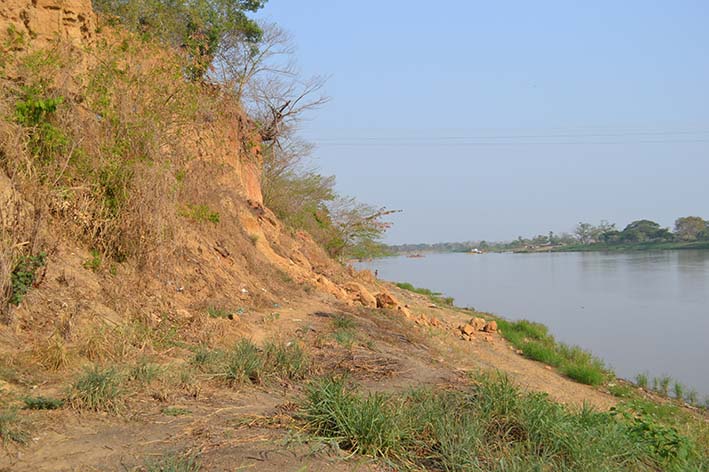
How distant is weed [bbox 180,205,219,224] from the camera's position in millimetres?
10973

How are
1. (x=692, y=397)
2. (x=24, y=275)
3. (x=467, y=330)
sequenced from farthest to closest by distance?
(x=467, y=330)
(x=692, y=397)
(x=24, y=275)

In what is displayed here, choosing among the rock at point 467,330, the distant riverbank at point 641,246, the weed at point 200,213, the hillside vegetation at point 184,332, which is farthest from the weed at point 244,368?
the distant riverbank at point 641,246

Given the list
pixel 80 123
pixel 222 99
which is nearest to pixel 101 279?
pixel 80 123

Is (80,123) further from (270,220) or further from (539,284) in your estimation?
(539,284)

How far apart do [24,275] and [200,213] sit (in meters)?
5.20

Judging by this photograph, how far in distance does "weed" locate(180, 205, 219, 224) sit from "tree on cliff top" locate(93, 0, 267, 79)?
299cm

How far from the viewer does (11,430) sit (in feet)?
12.8

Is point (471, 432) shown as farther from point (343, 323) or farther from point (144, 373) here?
point (343, 323)

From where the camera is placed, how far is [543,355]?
15227 mm

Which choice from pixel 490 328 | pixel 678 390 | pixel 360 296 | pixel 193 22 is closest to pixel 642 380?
pixel 678 390

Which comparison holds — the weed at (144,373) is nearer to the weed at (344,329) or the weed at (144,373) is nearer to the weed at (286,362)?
the weed at (286,362)

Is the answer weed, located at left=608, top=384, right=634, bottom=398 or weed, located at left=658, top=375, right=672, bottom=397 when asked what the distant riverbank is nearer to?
weed, located at left=658, top=375, right=672, bottom=397

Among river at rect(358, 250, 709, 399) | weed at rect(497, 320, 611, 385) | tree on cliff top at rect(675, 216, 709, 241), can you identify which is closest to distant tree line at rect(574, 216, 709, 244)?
tree on cliff top at rect(675, 216, 709, 241)

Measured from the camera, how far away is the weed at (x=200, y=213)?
1097cm
